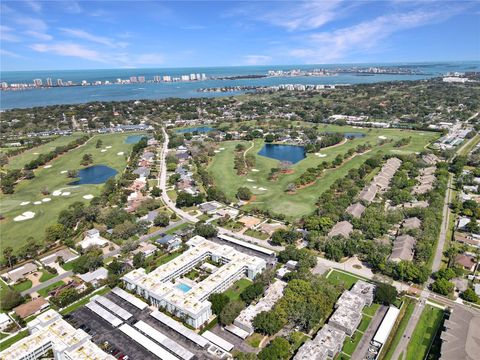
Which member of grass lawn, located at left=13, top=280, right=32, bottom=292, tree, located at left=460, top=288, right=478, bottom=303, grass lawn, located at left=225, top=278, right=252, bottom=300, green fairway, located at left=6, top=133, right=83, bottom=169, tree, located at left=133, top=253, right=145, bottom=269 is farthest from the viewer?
green fairway, located at left=6, top=133, right=83, bottom=169

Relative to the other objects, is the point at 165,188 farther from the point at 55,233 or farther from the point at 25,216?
the point at 25,216

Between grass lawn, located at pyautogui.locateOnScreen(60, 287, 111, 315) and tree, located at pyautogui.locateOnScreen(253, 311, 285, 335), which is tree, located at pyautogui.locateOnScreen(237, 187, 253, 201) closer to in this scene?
grass lawn, located at pyautogui.locateOnScreen(60, 287, 111, 315)

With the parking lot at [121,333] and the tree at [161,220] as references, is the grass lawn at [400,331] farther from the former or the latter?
the tree at [161,220]

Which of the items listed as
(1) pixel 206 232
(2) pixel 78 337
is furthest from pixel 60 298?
(1) pixel 206 232

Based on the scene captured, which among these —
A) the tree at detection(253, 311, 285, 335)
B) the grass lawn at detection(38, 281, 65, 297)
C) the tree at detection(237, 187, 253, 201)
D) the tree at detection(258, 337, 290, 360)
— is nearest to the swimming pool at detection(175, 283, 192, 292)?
the tree at detection(253, 311, 285, 335)

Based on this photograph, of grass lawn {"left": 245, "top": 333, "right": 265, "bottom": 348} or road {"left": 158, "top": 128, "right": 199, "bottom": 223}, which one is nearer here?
grass lawn {"left": 245, "top": 333, "right": 265, "bottom": 348}

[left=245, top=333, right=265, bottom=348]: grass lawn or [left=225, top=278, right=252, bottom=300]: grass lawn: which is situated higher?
[left=225, top=278, right=252, bottom=300]: grass lawn

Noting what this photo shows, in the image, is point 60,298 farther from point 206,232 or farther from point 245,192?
point 245,192
